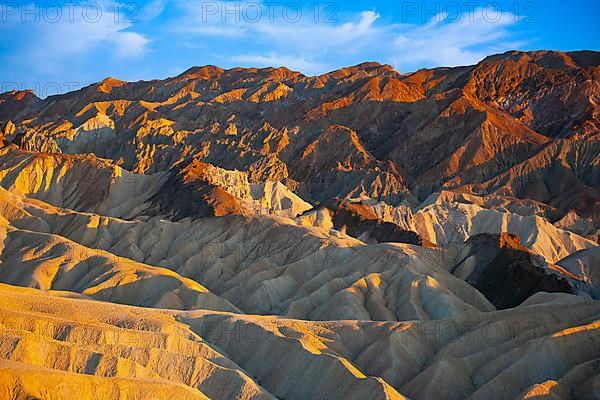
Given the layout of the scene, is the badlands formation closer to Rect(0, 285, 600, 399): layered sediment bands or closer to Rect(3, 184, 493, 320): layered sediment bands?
Rect(0, 285, 600, 399): layered sediment bands

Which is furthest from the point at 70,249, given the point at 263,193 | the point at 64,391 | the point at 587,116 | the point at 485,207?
the point at 587,116

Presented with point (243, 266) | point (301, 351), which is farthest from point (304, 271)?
point (301, 351)

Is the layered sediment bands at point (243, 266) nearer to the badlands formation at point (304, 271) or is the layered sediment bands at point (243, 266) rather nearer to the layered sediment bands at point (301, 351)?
the badlands formation at point (304, 271)

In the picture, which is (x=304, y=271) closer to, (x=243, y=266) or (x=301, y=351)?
(x=243, y=266)

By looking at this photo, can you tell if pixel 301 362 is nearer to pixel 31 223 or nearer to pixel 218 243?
pixel 218 243

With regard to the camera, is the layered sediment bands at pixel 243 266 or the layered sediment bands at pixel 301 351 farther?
the layered sediment bands at pixel 243 266

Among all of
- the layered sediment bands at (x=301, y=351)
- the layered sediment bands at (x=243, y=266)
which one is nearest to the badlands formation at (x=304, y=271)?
the layered sediment bands at (x=301, y=351)
